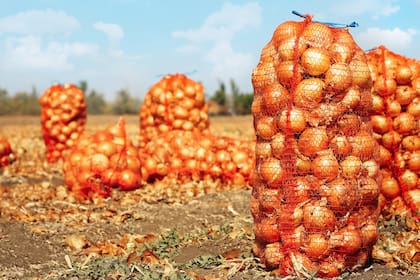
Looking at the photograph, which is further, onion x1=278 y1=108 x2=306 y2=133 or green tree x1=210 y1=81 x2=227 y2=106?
green tree x1=210 y1=81 x2=227 y2=106

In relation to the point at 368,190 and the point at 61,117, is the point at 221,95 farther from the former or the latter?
the point at 368,190

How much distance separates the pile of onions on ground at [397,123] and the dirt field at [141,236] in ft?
1.10

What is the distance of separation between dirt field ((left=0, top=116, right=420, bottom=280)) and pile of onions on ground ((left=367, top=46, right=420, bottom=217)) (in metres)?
0.34

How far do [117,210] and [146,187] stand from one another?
94 centimetres

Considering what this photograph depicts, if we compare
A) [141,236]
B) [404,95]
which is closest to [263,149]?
[404,95]

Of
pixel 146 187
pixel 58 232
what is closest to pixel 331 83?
pixel 58 232

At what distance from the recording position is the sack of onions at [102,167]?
23.2 feet

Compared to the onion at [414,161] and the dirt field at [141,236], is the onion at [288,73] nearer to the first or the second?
the dirt field at [141,236]

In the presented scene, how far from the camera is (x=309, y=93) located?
3.69 m

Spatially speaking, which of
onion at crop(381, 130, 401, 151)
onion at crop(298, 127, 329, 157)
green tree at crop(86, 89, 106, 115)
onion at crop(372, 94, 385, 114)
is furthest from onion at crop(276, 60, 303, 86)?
green tree at crop(86, 89, 106, 115)

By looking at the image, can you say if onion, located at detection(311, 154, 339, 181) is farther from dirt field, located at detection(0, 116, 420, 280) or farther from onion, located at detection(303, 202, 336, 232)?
dirt field, located at detection(0, 116, 420, 280)

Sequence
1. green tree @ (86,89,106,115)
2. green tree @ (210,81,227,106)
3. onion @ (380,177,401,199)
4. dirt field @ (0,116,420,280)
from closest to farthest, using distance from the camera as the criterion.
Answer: dirt field @ (0,116,420,280) → onion @ (380,177,401,199) → green tree @ (210,81,227,106) → green tree @ (86,89,106,115)

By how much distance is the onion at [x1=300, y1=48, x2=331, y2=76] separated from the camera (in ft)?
12.2

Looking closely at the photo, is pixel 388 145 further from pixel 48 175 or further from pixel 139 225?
pixel 48 175
